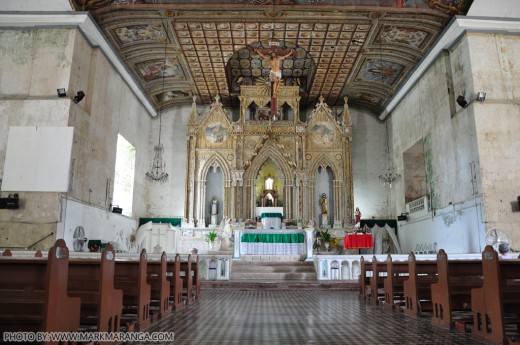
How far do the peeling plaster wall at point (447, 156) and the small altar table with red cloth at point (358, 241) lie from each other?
248cm

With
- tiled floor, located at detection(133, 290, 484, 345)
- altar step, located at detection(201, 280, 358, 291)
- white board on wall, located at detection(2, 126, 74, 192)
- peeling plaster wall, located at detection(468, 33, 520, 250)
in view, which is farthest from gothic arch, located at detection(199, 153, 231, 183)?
tiled floor, located at detection(133, 290, 484, 345)

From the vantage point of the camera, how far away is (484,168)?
12172mm

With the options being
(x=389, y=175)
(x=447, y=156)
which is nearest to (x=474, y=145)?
(x=447, y=156)

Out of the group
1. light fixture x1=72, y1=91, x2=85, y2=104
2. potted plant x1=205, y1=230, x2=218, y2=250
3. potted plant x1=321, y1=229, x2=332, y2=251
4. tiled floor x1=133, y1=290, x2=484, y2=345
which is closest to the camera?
tiled floor x1=133, y1=290, x2=484, y2=345

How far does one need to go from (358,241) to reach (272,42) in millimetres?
8524

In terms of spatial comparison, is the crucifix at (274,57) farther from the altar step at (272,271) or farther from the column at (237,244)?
the altar step at (272,271)

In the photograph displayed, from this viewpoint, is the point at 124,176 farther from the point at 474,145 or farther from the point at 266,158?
the point at 474,145

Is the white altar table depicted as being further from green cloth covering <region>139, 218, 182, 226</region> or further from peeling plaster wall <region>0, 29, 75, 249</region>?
green cloth covering <region>139, 218, 182, 226</region>

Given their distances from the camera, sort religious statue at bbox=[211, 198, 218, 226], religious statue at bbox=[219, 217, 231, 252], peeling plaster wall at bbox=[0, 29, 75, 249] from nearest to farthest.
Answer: peeling plaster wall at bbox=[0, 29, 75, 249]
religious statue at bbox=[219, 217, 231, 252]
religious statue at bbox=[211, 198, 218, 226]

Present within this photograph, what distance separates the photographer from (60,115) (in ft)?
41.3

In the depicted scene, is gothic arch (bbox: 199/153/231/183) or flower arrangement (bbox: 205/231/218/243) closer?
flower arrangement (bbox: 205/231/218/243)

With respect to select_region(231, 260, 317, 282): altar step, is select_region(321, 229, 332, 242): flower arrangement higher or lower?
higher

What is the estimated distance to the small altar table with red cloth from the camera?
48.9 feet

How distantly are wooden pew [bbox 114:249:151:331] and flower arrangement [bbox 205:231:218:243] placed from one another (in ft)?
41.2
